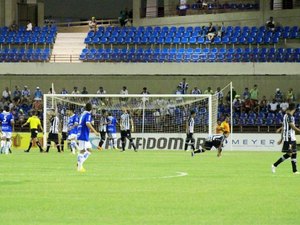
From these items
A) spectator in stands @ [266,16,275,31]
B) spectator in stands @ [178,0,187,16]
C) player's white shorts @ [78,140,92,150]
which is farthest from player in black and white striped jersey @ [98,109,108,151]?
player's white shorts @ [78,140,92,150]

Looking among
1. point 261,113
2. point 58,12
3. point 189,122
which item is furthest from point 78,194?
point 58,12

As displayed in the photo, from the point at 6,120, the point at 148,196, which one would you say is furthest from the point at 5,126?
the point at 148,196

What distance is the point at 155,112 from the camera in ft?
156

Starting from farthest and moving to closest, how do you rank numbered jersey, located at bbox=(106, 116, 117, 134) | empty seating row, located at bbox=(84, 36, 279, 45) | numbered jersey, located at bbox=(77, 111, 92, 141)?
empty seating row, located at bbox=(84, 36, 279, 45), numbered jersey, located at bbox=(106, 116, 117, 134), numbered jersey, located at bbox=(77, 111, 92, 141)

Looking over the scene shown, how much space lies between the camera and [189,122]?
42.9 meters

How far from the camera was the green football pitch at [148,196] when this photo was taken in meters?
13.8

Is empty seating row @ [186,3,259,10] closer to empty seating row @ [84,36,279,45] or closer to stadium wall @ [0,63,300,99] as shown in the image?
empty seating row @ [84,36,279,45]

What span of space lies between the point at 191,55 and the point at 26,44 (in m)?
10.4

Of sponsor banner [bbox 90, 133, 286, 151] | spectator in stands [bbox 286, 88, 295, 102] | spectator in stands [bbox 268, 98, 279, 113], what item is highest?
spectator in stands [bbox 286, 88, 295, 102]

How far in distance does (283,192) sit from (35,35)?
1595 inches

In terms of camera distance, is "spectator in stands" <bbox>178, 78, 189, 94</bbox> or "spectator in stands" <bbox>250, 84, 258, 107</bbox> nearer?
"spectator in stands" <bbox>250, 84, 258, 107</bbox>

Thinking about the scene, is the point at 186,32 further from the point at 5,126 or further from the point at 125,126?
the point at 5,126

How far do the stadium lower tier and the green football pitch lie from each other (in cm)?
2676

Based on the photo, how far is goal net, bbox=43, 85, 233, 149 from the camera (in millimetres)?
47156
